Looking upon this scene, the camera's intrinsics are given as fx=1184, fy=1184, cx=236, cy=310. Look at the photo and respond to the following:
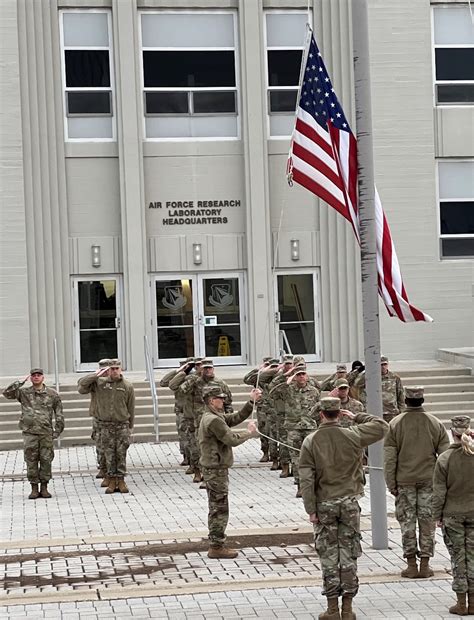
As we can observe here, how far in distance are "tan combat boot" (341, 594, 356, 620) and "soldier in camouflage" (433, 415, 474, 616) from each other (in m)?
0.86

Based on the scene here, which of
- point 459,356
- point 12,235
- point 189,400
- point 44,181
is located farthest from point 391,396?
point 44,181

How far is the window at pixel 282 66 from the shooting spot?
28281 millimetres

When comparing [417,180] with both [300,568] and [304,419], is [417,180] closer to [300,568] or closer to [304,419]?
[304,419]

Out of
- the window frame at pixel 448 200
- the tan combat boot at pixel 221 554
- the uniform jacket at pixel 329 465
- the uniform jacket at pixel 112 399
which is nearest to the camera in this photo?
the uniform jacket at pixel 329 465

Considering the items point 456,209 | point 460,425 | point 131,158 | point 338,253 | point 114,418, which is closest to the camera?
point 460,425

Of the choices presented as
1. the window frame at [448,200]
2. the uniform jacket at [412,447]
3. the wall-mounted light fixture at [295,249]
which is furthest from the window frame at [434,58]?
the uniform jacket at [412,447]

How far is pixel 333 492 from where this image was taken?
10164 mm

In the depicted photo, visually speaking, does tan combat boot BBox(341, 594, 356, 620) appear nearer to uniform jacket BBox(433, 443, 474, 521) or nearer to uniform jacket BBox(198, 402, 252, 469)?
uniform jacket BBox(433, 443, 474, 521)

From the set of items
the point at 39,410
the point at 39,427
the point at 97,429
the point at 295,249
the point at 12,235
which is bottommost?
the point at 97,429

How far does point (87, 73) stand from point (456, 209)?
937 centimetres

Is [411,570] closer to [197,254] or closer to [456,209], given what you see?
[197,254]

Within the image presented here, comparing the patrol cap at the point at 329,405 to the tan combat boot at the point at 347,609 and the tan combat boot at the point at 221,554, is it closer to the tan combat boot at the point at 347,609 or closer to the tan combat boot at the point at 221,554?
the tan combat boot at the point at 347,609

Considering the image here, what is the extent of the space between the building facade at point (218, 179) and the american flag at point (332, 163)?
549 inches

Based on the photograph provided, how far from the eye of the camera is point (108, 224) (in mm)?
27734
